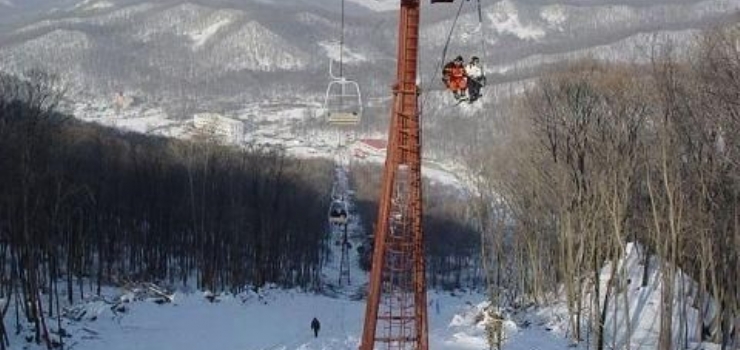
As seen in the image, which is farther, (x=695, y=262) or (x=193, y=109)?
(x=193, y=109)

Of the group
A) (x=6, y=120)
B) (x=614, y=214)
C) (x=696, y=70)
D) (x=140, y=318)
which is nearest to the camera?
Answer: (x=696, y=70)

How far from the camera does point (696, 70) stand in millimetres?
18172

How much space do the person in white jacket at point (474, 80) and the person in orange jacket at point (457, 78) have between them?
7cm

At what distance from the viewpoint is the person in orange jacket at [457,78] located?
14.7 m

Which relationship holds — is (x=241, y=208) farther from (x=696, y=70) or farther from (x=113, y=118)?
(x=113, y=118)

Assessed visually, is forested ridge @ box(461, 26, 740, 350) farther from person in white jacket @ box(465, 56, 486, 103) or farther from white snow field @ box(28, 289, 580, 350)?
person in white jacket @ box(465, 56, 486, 103)

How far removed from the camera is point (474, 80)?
14.7m

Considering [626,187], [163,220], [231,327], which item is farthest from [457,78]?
[163,220]

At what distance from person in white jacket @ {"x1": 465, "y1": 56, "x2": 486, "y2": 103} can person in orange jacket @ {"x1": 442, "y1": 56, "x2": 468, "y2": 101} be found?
70 millimetres

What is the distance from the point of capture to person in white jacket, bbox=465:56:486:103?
14695 millimetres

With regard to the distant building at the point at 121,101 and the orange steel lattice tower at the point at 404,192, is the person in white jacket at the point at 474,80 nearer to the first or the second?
the orange steel lattice tower at the point at 404,192

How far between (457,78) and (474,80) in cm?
29

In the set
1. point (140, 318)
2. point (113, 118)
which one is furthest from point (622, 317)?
point (113, 118)

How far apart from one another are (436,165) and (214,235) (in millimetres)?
47503
